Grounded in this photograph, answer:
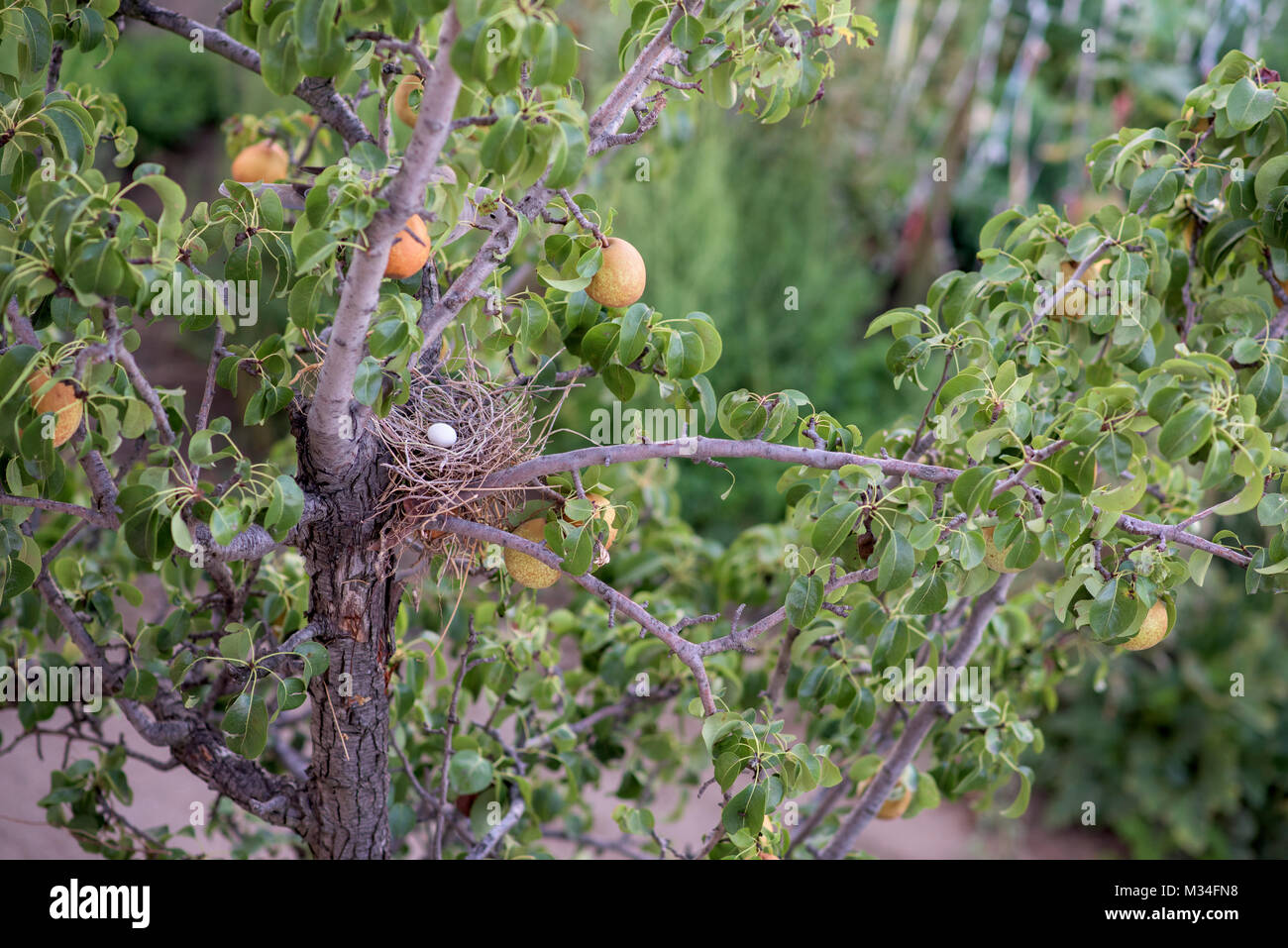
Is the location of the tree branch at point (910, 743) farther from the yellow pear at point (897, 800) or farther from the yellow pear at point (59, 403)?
the yellow pear at point (59, 403)

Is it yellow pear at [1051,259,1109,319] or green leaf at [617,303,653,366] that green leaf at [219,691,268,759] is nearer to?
→ green leaf at [617,303,653,366]

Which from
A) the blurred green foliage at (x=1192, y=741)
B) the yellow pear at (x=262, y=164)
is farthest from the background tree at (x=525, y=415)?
the blurred green foliage at (x=1192, y=741)

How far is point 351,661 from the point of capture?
97cm

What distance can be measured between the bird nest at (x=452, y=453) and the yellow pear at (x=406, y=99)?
260mm

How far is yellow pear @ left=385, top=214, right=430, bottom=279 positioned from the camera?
2.71 ft

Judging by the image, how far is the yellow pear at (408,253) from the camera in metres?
0.83

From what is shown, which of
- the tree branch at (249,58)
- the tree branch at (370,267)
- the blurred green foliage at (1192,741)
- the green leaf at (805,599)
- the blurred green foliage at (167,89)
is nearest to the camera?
the tree branch at (370,267)

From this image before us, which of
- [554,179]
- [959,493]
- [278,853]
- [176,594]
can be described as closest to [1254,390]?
[959,493]

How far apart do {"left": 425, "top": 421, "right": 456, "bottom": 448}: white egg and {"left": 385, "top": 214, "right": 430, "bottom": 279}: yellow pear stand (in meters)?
0.16

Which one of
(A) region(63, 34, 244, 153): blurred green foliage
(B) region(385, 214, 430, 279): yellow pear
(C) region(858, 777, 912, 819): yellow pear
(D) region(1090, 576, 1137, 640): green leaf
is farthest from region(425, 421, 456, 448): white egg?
(A) region(63, 34, 244, 153): blurred green foliage

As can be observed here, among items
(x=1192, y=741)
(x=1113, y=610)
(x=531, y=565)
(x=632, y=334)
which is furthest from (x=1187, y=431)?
(x=1192, y=741)

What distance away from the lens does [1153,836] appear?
2.68 meters

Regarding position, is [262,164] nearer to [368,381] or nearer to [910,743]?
[368,381]
